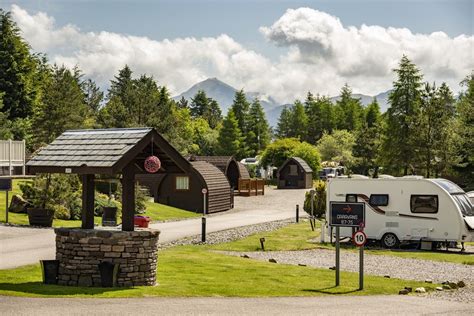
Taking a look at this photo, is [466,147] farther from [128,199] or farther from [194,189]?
[128,199]

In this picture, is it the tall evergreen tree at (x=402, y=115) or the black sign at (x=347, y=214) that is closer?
the black sign at (x=347, y=214)

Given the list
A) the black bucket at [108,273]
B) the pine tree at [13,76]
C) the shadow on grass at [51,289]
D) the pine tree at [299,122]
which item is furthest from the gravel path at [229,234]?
the pine tree at [299,122]

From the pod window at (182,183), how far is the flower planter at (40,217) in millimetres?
18115

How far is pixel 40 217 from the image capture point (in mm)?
29781

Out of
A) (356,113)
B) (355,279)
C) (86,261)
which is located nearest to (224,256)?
(355,279)

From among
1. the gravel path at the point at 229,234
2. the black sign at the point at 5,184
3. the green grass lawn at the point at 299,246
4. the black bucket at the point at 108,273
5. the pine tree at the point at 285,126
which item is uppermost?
the pine tree at the point at 285,126

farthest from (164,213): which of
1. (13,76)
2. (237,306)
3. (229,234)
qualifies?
(13,76)

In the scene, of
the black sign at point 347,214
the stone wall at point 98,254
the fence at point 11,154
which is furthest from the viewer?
the fence at point 11,154

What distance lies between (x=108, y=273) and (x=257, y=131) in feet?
329

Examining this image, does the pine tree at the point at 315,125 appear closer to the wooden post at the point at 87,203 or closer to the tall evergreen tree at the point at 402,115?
the tall evergreen tree at the point at 402,115

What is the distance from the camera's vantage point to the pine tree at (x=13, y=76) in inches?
2795

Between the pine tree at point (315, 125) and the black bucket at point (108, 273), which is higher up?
the pine tree at point (315, 125)

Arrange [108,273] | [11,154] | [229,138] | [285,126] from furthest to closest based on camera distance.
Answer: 1. [285,126]
2. [229,138]
3. [11,154]
4. [108,273]

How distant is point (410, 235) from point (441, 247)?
174 cm
